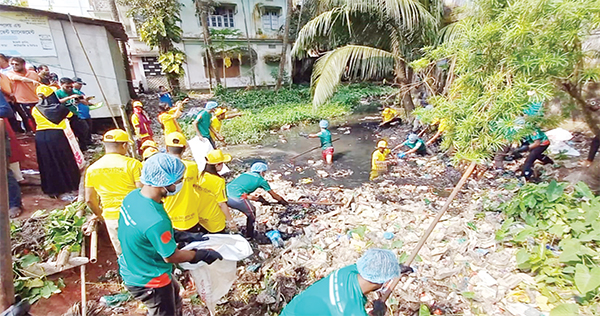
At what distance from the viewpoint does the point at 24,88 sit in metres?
5.77

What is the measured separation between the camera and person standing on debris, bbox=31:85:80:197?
165 inches

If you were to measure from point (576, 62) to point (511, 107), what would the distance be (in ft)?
2.84

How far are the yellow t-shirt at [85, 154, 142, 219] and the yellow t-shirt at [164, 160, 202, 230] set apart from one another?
1.36ft

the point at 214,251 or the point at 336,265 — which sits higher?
the point at 214,251

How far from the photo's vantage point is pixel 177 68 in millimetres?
15148

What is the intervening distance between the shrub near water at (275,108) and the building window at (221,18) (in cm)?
583

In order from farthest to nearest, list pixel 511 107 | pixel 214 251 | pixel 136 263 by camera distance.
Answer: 1. pixel 511 107
2. pixel 214 251
3. pixel 136 263

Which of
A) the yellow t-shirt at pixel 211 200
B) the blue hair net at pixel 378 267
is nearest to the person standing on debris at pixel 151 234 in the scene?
the yellow t-shirt at pixel 211 200

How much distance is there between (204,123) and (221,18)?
17.7m

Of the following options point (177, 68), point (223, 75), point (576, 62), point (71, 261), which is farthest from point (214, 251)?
point (223, 75)

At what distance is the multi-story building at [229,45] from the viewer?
19.0 meters

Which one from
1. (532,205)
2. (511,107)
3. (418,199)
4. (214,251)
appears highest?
(511,107)

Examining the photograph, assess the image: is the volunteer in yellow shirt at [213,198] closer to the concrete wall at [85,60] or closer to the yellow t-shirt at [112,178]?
the yellow t-shirt at [112,178]

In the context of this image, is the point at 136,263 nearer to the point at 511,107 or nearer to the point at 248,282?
the point at 248,282
